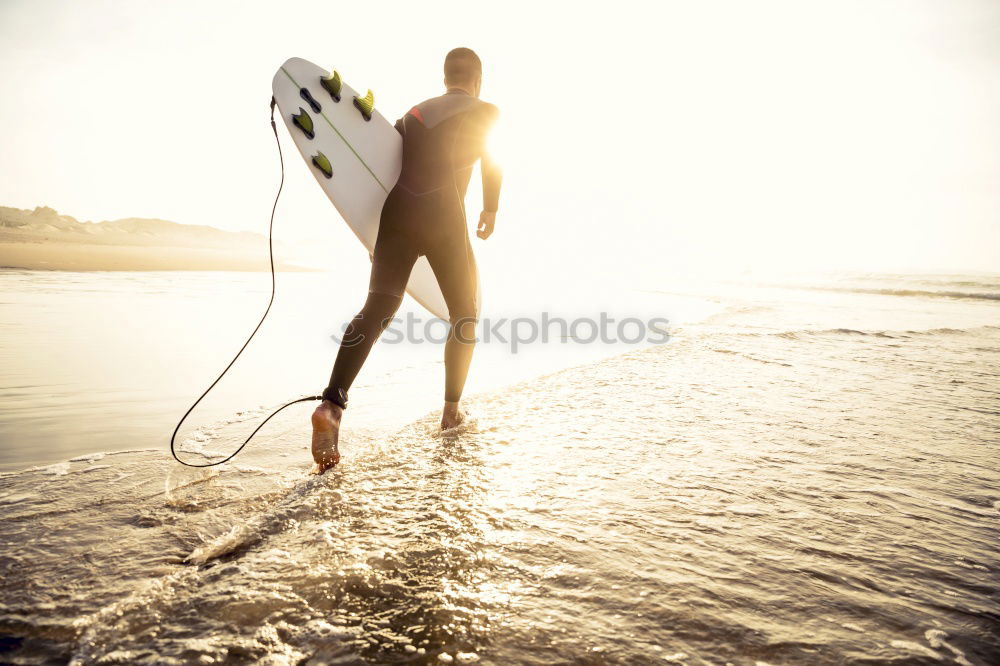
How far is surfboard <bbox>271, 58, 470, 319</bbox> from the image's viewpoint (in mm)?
2723

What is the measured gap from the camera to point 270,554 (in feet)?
4.52

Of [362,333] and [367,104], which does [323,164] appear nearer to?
[367,104]

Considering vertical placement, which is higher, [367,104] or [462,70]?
[462,70]

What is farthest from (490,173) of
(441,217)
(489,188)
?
(441,217)

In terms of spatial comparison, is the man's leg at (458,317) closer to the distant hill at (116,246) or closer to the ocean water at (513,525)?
the ocean water at (513,525)

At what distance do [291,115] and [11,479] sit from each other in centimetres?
200

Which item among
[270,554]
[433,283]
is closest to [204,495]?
[270,554]

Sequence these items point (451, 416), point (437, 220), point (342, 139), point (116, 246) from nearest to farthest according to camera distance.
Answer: point (437, 220)
point (451, 416)
point (342, 139)
point (116, 246)

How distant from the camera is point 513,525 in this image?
1569 mm

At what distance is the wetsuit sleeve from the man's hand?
0.08ft

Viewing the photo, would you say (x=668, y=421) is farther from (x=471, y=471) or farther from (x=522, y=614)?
(x=522, y=614)

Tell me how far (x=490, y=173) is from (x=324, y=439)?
1.62 m

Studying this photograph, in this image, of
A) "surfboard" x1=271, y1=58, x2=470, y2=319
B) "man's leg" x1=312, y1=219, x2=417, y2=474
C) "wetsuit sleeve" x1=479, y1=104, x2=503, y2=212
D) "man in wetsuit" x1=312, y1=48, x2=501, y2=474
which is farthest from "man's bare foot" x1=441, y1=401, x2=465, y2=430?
"wetsuit sleeve" x1=479, y1=104, x2=503, y2=212

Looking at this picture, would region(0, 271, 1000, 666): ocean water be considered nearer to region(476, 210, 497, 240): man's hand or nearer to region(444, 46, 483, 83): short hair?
region(476, 210, 497, 240): man's hand
